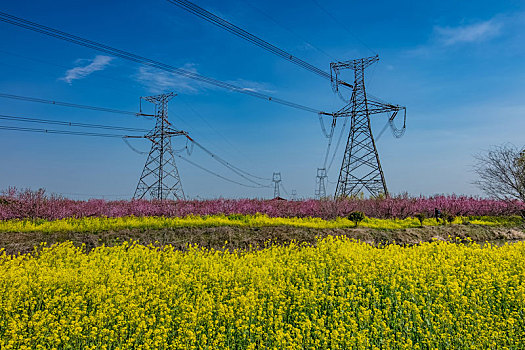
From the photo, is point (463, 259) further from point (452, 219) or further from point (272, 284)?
point (452, 219)

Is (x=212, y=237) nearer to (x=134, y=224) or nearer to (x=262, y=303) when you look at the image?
(x=134, y=224)

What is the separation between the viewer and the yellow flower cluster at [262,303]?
14.2 ft

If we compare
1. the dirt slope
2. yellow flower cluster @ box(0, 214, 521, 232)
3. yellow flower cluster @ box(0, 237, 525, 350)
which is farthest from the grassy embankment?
yellow flower cluster @ box(0, 237, 525, 350)

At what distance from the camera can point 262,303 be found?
16.6 feet

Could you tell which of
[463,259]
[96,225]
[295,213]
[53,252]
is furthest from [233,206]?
[463,259]

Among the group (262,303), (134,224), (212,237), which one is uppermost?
(134,224)

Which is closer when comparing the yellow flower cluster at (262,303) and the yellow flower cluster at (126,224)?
the yellow flower cluster at (262,303)

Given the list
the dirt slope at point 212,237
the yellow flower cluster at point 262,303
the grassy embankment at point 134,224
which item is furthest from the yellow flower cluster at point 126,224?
the yellow flower cluster at point 262,303

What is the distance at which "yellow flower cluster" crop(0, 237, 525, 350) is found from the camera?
4.33 metres

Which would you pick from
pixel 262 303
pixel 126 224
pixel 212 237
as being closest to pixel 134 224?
pixel 126 224

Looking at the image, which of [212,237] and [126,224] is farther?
[126,224]

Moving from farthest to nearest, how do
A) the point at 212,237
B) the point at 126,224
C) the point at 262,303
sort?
the point at 126,224
the point at 212,237
the point at 262,303

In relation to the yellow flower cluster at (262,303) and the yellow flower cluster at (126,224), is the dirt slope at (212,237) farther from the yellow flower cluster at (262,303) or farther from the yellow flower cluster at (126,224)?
the yellow flower cluster at (262,303)

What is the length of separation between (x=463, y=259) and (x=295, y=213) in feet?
28.5
